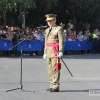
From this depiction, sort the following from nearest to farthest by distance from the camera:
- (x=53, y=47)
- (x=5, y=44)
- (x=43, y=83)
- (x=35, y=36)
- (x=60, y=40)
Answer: (x=60, y=40), (x=53, y=47), (x=43, y=83), (x=5, y=44), (x=35, y=36)

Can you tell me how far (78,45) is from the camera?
2406 cm

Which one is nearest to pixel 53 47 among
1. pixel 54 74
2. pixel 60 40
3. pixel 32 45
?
pixel 60 40

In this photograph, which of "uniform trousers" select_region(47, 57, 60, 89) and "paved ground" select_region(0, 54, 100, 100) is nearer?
"paved ground" select_region(0, 54, 100, 100)

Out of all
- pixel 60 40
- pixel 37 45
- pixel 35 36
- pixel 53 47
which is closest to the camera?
pixel 60 40

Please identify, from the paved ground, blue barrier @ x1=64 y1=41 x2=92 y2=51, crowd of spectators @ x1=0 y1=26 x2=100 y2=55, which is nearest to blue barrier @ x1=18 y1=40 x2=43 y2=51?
crowd of spectators @ x1=0 y1=26 x2=100 y2=55

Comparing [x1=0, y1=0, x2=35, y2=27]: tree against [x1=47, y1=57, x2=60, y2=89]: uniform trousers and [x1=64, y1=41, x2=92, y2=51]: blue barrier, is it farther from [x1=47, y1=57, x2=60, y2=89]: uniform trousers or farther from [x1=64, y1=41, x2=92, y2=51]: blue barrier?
[x1=47, y1=57, x2=60, y2=89]: uniform trousers

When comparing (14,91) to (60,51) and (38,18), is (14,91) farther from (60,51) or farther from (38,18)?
(38,18)

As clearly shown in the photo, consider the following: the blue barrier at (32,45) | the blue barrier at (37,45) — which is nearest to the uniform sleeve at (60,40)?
the blue barrier at (37,45)

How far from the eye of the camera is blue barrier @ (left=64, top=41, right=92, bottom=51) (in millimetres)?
23562

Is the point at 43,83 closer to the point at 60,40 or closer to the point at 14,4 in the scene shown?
the point at 60,40

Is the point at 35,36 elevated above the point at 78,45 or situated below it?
above

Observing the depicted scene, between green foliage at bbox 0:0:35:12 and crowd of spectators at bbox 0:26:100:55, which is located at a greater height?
green foliage at bbox 0:0:35:12

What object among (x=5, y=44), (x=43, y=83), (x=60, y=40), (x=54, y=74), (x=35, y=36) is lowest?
(x=43, y=83)

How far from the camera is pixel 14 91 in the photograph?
31.6 ft
